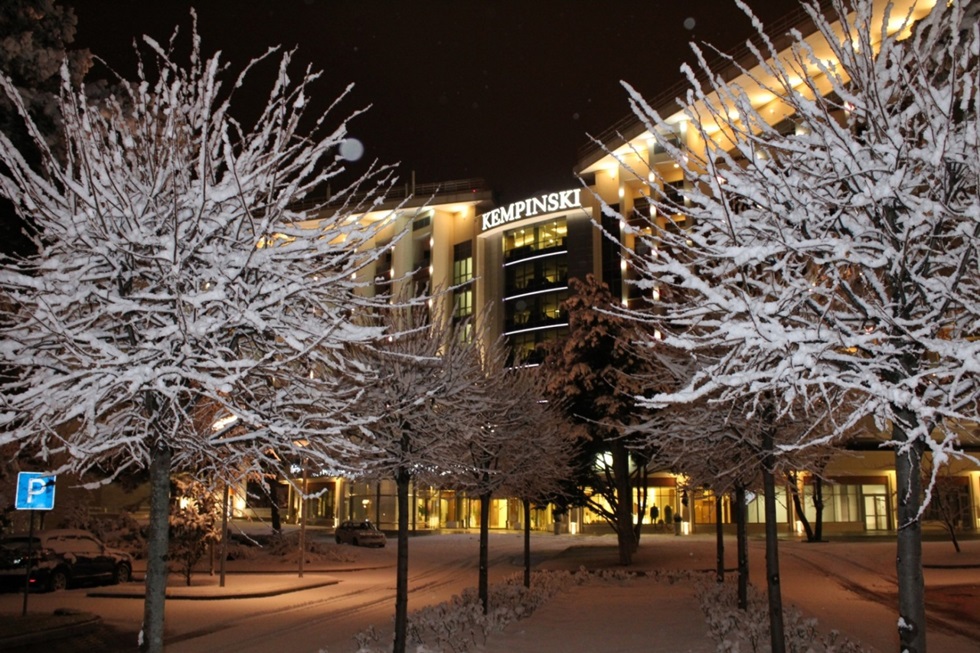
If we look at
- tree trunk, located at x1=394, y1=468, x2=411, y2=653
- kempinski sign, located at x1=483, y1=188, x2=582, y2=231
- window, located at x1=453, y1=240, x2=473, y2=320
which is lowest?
tree trunk, located at x1=394, y1=468, x2=411, y2=653

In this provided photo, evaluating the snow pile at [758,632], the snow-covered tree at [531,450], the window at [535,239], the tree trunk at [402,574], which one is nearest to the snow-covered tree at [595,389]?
the snow-covered tree at [531,450]

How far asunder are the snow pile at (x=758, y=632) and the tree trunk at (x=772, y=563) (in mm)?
610

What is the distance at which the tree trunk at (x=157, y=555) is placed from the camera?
7250 millimetres

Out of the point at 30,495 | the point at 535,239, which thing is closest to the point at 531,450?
the point at 30,495

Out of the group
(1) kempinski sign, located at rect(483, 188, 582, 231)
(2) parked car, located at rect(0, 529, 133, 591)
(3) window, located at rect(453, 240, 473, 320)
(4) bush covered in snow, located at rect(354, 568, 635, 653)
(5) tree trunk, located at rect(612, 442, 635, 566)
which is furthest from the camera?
(3) window, located at rect(453, 240, 473, 320)

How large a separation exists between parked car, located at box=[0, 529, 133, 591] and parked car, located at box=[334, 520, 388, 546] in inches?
738

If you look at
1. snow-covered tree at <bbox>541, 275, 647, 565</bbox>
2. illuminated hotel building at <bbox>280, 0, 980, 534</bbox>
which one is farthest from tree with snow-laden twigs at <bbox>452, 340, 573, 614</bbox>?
illuminated hotel building at <bbox>280, 0, 980, 534</bbox>

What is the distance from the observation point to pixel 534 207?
66.0 m

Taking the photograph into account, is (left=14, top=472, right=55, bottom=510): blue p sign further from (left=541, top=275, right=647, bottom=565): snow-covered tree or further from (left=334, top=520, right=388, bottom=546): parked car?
(left=334, top=520, right=388, bottom=546): parked car

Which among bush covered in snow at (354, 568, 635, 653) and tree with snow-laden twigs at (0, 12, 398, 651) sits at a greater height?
tree with snow-laden twigs at (0, 12, 398, 651)

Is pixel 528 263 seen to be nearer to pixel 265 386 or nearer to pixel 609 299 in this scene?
pixel 609 299

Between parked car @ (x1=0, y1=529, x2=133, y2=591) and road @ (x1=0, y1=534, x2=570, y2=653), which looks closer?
road @ (x1=0, y1=534, x2=570, y2=653)

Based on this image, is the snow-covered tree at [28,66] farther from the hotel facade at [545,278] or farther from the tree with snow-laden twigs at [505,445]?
the hotel facade at [545,278]

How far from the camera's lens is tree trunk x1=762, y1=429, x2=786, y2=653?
1052cm
